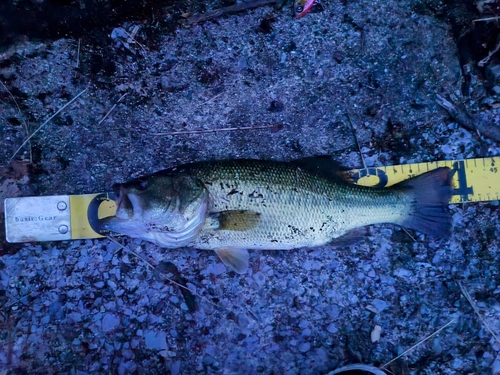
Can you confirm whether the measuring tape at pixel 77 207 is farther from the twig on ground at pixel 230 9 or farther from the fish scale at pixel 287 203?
the twig on ground at pixel 230 9

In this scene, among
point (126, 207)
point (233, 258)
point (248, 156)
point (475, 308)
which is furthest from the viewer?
point (248, 156)

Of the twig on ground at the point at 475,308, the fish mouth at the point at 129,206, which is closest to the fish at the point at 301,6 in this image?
the fish mouth at the point at 129,206

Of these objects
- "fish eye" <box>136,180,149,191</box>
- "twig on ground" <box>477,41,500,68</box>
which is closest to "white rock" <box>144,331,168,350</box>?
"fish eye" <box>136,180,149,191</box>

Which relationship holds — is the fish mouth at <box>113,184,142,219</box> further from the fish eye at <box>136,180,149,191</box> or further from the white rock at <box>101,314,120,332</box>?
the white rock at <box>101,314,120,332</box>

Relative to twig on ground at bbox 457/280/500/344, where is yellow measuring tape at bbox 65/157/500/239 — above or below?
above

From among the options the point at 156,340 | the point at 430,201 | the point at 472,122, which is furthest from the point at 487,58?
the point at 156,340

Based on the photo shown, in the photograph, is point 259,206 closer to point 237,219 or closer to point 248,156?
point 237,219

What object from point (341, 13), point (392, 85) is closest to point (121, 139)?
point (341, 13)
